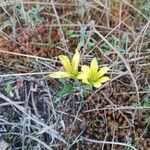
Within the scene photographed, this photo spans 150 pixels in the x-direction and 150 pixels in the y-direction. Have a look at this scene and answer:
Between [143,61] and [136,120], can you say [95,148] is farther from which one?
[143,61]

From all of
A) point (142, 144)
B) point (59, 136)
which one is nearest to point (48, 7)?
point (59, 136)

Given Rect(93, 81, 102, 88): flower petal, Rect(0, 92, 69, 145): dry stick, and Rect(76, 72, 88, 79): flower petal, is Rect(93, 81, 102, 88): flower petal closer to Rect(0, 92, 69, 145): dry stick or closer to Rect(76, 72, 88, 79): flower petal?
Rect(76, 72, 88, 79): flower petal

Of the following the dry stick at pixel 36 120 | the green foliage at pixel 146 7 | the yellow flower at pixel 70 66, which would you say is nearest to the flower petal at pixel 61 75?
the yellow flower at pixel 70 66

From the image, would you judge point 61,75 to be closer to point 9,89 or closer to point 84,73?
point 84,73

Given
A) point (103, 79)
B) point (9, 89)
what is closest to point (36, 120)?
point (9, 89)

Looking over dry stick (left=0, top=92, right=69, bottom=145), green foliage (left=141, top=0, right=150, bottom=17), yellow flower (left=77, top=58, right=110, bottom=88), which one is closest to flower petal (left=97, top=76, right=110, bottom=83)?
yellow flower (left=77, top=58, right=110, bottom=88)
